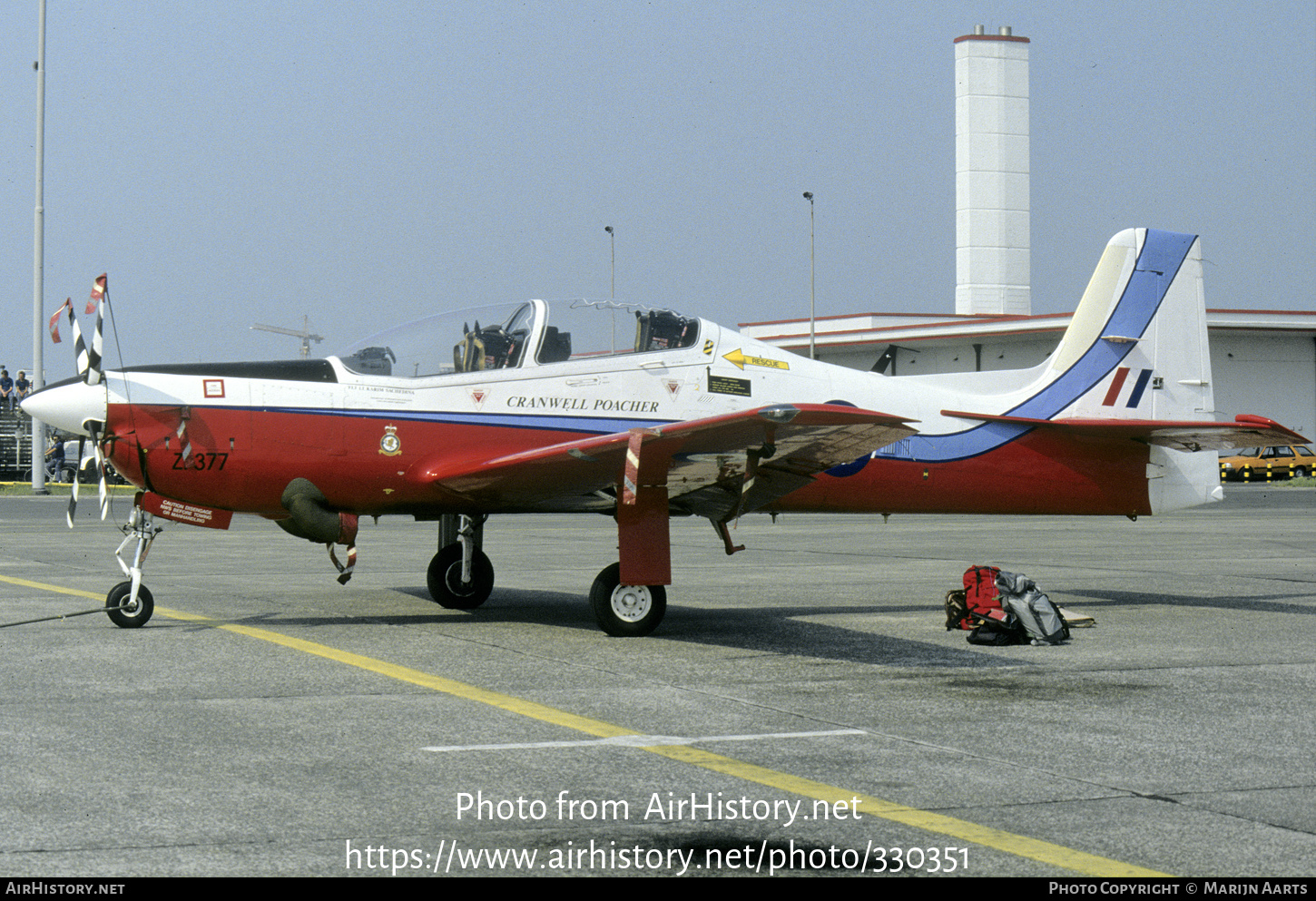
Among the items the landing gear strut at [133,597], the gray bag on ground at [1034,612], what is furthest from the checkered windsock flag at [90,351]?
the gray bag on ground at [1034,612]

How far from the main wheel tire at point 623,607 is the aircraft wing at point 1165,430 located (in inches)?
135

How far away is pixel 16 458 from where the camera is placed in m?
43.4

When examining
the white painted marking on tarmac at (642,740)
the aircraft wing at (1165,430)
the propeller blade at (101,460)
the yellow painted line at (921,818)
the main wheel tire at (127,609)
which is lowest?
the yellow painted line at (921,818)

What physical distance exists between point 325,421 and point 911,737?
535 cm

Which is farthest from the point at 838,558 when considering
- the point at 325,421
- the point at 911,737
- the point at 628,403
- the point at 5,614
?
the point at 911,737

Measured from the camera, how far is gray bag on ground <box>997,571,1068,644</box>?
9227 millimetres

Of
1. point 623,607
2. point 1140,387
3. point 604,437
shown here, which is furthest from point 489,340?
point 1140,387

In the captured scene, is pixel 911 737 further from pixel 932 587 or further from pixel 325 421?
pixel 932 587

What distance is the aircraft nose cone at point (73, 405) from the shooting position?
906 centimetres

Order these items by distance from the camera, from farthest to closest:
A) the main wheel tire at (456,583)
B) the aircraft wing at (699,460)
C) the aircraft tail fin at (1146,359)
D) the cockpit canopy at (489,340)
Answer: the aircraft tail fin at (1146,359), the main wheel tire at (456,583), the cockpit canopy at (489,340), the aircraft wing at (699,460)

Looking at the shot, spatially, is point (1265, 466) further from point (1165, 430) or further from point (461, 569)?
point (461, 569)

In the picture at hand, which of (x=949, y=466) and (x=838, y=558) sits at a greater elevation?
(x=949, y=466)

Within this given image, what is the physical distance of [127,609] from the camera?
30.6ft

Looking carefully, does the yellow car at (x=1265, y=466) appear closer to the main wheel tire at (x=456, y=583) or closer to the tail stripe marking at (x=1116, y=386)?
the tail stripe marking at (x=1116, y=386)
